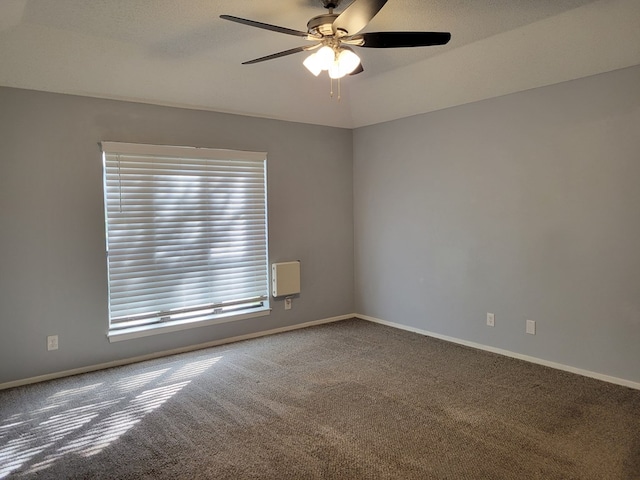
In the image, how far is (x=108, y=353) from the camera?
3963mm

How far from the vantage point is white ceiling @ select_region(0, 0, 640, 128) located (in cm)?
295

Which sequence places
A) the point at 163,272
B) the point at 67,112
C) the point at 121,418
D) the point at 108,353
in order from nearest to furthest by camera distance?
1. the point at 121,418
2. the point at 67,112
3. the point at 108,353
4. the point at 163,272

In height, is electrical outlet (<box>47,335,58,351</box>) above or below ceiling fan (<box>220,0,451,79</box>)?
below

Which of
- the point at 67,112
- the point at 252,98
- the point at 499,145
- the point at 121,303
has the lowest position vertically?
the point at 121,303

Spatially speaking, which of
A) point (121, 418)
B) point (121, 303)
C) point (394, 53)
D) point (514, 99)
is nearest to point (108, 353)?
point (121, 303)

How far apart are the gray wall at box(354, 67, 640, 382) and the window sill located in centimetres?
157

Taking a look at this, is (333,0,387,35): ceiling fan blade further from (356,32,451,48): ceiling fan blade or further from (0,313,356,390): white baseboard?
(0,313,356,390): white baseboard

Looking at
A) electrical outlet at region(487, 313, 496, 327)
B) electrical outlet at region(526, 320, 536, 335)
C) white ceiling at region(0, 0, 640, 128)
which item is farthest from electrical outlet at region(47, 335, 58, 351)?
electrical outlet at region(526, 320, 536, 335)

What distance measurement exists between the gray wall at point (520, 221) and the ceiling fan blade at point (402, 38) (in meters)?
1.71

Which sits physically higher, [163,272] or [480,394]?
[163,272]

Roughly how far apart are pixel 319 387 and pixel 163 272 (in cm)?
188

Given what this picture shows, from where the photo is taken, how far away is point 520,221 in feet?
13.1

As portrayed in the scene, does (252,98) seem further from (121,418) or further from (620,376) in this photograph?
(620,376)

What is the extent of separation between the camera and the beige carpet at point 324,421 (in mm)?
2381
